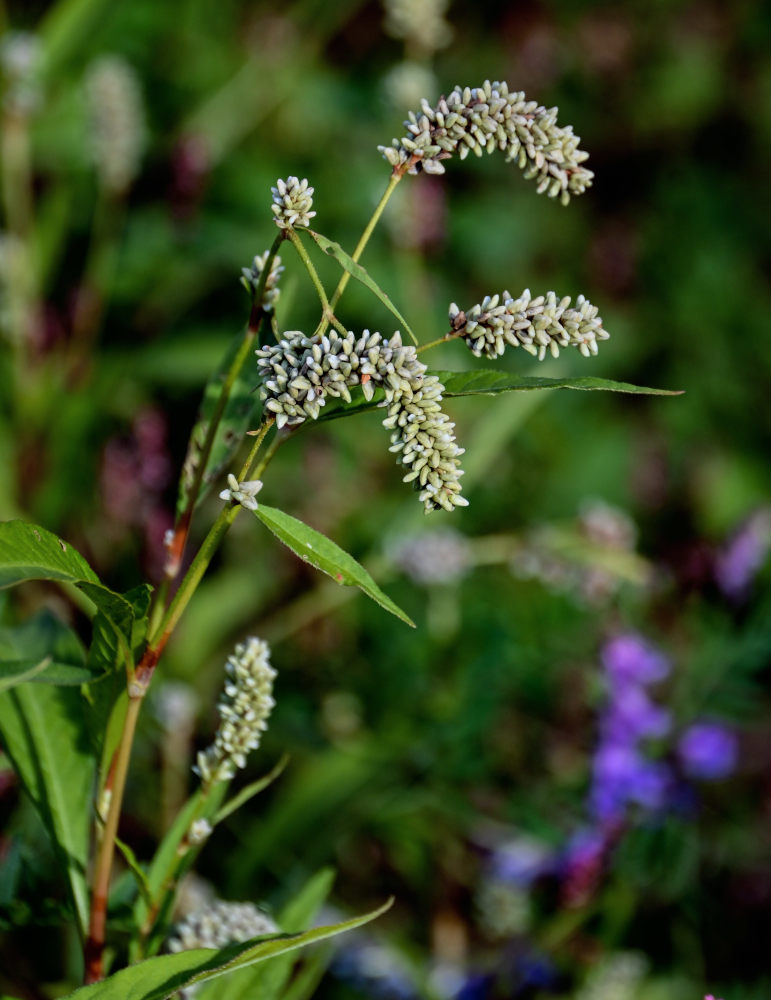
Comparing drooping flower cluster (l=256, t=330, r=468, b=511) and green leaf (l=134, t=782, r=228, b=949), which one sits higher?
drooping flower cluster (l=256, t=330, r=468, b=511)

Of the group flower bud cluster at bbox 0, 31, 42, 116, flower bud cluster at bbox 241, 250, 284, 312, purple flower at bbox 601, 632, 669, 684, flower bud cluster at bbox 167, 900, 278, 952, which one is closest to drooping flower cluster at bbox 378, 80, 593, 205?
flower bud cluster at bbox 241, 250, 284, 312

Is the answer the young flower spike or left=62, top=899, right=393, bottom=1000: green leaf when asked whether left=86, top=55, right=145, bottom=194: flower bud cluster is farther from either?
left=62, top=899, right=393, bottom=1000: green leaf

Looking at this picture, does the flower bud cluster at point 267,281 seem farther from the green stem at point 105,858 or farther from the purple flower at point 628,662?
the purple flower at point 628,662

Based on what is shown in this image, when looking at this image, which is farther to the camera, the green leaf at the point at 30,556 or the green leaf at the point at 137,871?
the green leaf at the point at 137,871

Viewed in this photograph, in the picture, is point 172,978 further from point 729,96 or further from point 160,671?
point 729,96

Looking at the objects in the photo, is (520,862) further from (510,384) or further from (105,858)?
(510,384)

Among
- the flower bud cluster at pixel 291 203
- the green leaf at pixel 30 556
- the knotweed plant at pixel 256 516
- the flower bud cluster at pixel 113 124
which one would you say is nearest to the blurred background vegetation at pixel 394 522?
the flower bud cluster at pixel 113 124

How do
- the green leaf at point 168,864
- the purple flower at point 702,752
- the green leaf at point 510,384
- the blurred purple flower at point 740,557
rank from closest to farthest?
the green leaf at point 510,384 → the green leaf at point 168,864 → the purple flower at point 702,752 → the blurred purple flower at point 740,557

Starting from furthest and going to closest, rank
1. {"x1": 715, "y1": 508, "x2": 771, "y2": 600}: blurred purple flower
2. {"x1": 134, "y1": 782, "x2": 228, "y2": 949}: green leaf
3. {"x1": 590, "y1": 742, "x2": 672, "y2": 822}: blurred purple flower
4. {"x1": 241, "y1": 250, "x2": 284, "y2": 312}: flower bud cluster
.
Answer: {"x1": 715, "y1": 508, "x2": 771, "y2": 600}: blurred purple flower → {"x1": 590, "y1": 742, "x2": 672, "y2": 822}: blurred purple flower → {"x1": 134, "y1": 782, "x2": 228, "y2": 949}: green leaf → {"x1": 241, "y1": 250, "x2": 284, "y2": 312}: flower bud cluster
